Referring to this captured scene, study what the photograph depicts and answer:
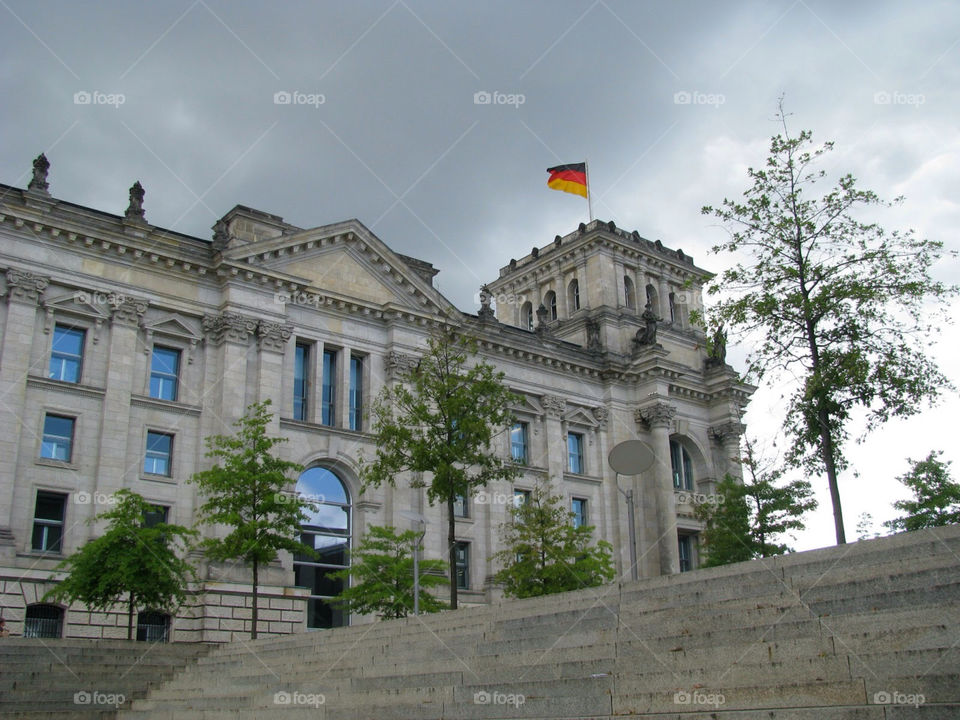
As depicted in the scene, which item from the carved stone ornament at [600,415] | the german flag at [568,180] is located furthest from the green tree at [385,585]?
the german flag at [568,180]

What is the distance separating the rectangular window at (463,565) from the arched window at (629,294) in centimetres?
2012

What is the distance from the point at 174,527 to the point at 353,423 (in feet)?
45.6

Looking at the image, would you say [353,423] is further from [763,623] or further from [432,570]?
[763,623]

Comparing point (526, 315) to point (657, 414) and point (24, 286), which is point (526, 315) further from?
point (24, 286)

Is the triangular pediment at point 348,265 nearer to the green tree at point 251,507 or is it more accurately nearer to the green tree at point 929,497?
the green tree at point 251,507

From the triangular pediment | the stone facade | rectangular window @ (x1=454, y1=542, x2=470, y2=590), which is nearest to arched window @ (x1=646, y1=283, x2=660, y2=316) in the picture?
the stone facade

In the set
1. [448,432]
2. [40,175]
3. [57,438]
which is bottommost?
[448,432]

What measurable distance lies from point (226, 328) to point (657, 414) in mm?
24449

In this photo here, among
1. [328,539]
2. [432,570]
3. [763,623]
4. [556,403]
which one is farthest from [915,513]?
[763,623]

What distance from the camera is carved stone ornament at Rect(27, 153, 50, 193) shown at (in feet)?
111

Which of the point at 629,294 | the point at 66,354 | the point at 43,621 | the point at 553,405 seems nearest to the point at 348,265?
the point at 66,354

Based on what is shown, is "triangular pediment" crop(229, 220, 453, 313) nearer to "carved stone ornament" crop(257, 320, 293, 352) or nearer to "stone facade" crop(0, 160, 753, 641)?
"stone facade" crop(0, 160, 753, 641)

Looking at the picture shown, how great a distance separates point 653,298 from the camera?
2285 inches

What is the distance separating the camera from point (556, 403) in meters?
48.8
